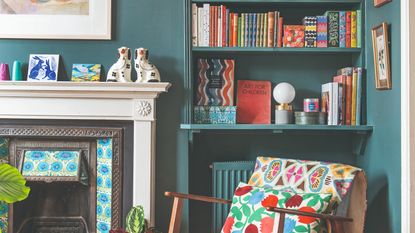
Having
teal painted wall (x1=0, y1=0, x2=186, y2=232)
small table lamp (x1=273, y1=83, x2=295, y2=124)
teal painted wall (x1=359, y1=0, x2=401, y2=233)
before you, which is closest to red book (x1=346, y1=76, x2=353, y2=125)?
teal painted wall (x1=359, y1=0, x2=401, y2=233)

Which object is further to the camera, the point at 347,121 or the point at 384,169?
the point at 347,121

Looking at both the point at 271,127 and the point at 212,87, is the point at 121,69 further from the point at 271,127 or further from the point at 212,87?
the point at 271,127

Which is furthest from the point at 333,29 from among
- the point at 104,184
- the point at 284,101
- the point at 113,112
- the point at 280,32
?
the point at 104,184

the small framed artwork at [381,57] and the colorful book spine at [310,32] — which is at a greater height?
the colorful book spine at [310,32]

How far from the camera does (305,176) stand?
9.66 ft

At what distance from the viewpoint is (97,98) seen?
3.24 m

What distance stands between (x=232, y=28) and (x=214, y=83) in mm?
359

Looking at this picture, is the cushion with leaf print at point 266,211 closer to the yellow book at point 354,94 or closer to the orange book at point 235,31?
the yellow book at point 354,94

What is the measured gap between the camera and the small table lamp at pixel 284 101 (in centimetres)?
329

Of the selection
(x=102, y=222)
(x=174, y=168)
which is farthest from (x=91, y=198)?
(x=174, y=168)

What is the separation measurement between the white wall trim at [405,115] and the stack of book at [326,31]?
0.63 m

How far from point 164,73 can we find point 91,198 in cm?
90

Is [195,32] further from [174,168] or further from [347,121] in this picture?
[347,121]

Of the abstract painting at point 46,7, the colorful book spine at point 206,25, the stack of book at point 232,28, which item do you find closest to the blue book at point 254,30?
the stack of book at point 232,28
